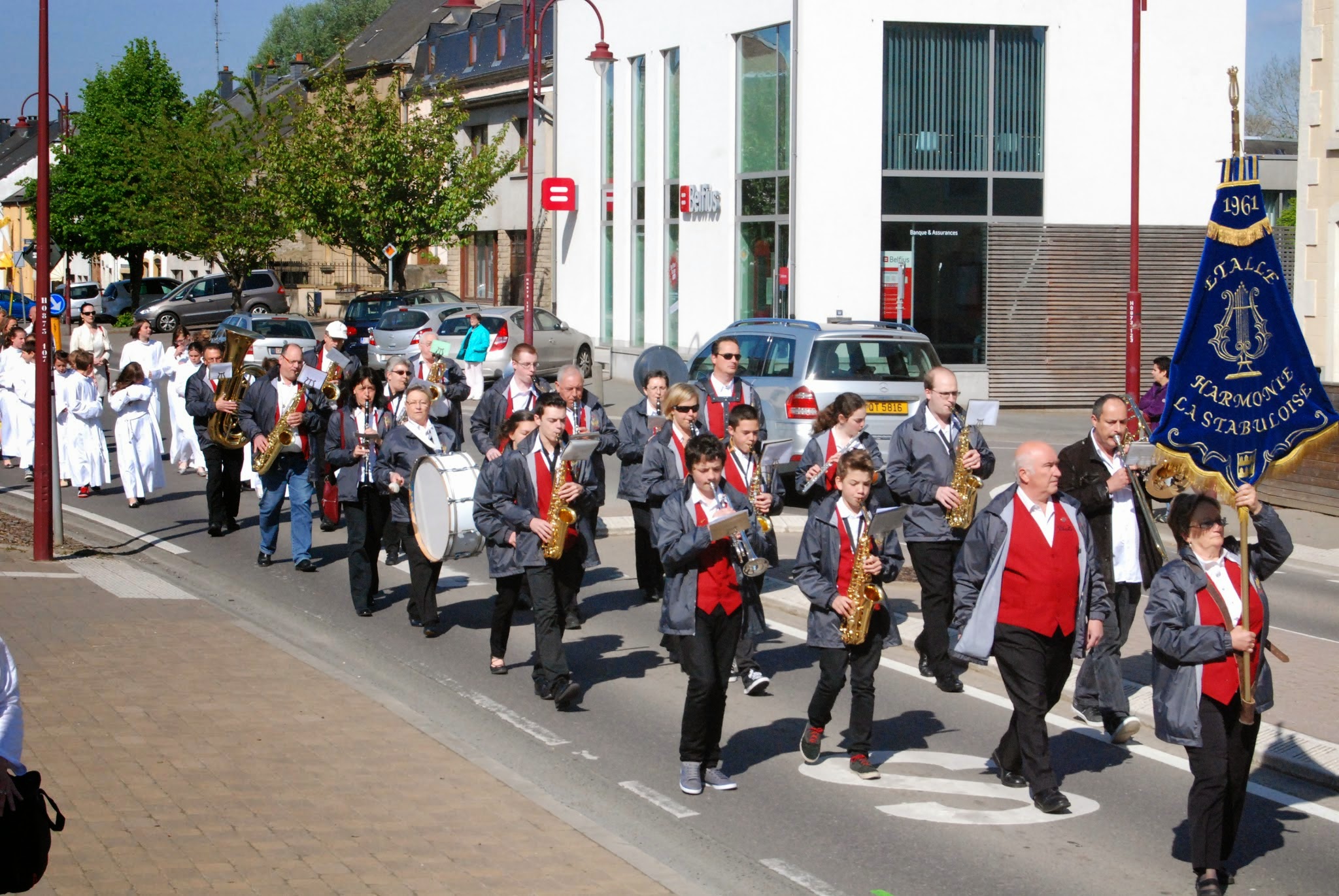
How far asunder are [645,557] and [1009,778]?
4755mm

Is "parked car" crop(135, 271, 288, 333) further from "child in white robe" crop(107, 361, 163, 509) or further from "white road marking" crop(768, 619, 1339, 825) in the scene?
"white road marking" crop(768, 619, 1339, 825)

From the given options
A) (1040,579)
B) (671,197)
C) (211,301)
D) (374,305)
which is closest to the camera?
(1040,579)

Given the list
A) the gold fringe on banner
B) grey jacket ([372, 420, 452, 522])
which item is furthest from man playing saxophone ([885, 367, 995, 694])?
grey jacket ([372, 420, 452, 522])

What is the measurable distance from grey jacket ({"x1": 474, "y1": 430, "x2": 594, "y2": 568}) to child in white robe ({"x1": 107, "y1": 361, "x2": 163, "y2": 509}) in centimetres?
868

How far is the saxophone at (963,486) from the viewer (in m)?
9.05

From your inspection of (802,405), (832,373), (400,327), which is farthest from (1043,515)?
(400,327)

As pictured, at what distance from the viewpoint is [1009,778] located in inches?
291

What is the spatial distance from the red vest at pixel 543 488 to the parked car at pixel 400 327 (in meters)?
24.0

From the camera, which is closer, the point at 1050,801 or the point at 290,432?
the point at 1050,801

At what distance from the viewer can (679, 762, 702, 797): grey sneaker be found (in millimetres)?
7320

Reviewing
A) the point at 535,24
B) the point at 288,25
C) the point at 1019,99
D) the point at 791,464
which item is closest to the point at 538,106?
the point at 535,24

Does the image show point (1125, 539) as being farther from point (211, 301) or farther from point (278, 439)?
point (211, 301)

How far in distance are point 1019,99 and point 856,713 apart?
A: 22122 millimetres

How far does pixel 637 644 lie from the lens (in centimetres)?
1055
